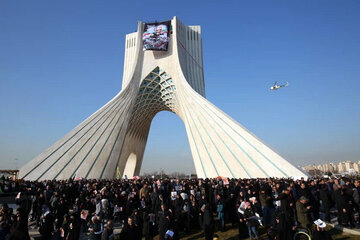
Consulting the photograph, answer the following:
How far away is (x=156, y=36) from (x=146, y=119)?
1191 centimetres

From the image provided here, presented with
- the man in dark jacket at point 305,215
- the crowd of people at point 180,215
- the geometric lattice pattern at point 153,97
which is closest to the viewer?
the crowd of people at point 180,215

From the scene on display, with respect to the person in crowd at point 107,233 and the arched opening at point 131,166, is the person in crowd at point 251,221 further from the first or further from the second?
the arched opening at point 131,166

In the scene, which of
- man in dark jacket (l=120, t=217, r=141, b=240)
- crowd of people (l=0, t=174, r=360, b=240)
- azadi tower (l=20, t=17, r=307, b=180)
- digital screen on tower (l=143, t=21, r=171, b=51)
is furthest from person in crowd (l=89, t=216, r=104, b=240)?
digital screen on tower (l=143, t=21, r=171, b=51)

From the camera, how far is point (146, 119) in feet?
112

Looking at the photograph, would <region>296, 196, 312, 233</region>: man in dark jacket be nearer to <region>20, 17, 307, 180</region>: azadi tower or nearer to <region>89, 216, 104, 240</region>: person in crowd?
<region>89, 216, 104, 240</region>: person in crowd

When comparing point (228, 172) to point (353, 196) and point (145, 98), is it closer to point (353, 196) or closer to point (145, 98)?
point (353, 196)

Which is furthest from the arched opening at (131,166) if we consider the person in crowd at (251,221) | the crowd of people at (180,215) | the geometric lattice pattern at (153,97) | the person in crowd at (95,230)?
the person in crowd at (95,230)

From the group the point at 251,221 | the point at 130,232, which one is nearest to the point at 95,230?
the point at 130,232

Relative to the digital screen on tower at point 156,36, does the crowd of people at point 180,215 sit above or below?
below

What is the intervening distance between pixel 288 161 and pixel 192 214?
10.7 m

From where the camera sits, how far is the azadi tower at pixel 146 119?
1683 centimetres

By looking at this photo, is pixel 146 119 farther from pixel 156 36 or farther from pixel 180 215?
pixel 180 215

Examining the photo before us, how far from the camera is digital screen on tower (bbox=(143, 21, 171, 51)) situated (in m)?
27.5

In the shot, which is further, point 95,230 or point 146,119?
point 146,119
